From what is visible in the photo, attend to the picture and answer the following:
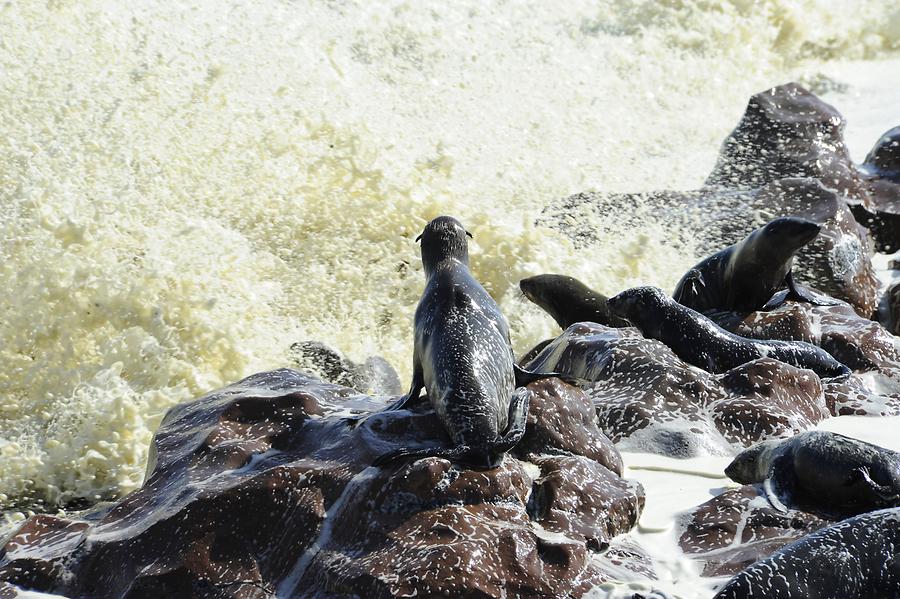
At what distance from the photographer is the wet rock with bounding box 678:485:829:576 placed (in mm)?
3848

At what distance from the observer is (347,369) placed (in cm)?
767

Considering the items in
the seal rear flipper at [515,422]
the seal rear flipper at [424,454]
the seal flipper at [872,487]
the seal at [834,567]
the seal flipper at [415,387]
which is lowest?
the seal flipper at [872,487]

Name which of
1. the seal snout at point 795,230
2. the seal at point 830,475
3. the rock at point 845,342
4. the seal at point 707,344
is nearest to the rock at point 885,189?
the rock at point 845,342

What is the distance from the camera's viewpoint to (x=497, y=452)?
3.92m

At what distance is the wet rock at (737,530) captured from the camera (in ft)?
12.6

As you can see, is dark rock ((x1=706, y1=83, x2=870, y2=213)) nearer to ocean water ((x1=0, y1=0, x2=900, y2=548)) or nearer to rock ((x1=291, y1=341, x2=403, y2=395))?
ocean water ((x1=0, y1=0, x2=900, y2=548))

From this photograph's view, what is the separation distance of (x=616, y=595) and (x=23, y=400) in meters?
6.22

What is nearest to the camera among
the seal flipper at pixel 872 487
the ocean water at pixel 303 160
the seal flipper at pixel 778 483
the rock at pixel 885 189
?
the seal flipper at pixel 872 487

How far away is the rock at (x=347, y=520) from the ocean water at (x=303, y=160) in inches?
120

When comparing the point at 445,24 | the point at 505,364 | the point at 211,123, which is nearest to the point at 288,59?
the point at 211,123

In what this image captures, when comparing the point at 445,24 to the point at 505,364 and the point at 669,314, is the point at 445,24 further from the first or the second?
the point at 505,364

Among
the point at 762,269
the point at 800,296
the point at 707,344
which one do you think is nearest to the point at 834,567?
the point at 707,344

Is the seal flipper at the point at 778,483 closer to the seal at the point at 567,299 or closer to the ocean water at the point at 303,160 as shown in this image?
the seal at the point at 567,299

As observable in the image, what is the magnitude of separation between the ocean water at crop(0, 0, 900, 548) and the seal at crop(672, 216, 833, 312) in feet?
8.40
